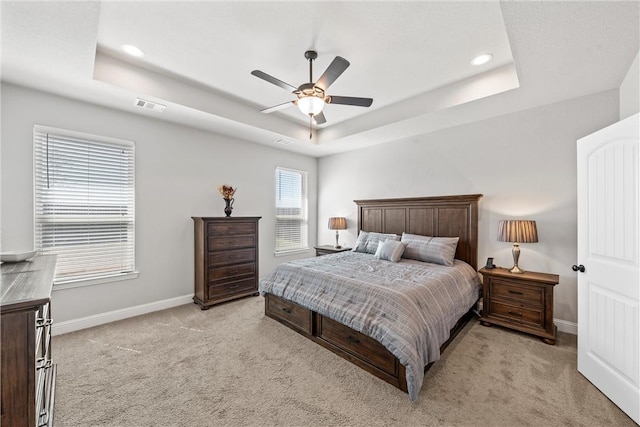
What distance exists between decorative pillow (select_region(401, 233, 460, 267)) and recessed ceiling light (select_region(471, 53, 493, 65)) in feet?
6.96

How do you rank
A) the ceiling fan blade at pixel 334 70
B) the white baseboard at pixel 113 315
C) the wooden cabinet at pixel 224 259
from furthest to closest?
the wooden cabinet at pixel 224 259
the white baseboard at pixel 113 315
the ceiling fan blade at pixel 334 70

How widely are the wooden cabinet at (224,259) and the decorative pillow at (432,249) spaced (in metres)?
2.42

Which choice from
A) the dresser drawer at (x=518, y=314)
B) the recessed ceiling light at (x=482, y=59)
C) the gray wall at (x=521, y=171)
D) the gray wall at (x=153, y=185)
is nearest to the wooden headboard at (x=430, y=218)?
the gray wall at (x=521, y=171)

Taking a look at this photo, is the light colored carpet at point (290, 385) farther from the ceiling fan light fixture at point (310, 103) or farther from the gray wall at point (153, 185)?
the ceiling fan light fixture at point (310, 103)

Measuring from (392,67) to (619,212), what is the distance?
7.48 feet

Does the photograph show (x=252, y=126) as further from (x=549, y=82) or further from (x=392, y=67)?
(x=549, y=82)

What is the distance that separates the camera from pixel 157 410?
6.02ft

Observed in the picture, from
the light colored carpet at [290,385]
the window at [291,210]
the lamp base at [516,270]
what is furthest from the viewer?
the window at [291,210]

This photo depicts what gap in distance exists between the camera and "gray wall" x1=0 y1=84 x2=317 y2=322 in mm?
2695

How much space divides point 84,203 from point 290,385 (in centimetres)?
315

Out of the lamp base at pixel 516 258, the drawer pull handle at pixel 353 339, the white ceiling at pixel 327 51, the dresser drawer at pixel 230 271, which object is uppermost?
the white ceiling at pixel 327 51

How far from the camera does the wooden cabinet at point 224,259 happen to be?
375 cm

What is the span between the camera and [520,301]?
293 centimetres

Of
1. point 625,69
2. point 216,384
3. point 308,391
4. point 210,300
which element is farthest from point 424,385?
point 625,69
